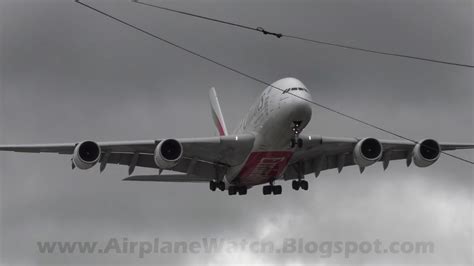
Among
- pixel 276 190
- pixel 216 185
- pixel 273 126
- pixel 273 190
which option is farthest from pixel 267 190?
pixel 273 126

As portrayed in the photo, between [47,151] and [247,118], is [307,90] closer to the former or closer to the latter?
[247,118]

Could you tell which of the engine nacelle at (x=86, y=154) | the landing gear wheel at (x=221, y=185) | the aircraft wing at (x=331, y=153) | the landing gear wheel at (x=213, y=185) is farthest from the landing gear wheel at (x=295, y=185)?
the engine nacelle at (x=86, y=154)

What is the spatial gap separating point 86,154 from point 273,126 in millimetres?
8777

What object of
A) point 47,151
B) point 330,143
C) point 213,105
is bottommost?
point 47,151

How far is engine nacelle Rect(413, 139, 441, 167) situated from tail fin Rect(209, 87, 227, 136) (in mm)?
14913

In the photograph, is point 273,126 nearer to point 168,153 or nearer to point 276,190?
point 168,153

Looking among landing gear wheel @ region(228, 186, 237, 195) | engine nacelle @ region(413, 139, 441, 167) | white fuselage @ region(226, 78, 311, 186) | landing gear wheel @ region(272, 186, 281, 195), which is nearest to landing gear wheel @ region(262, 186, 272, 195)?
landing gear wheel @ region(272, 186, 281, 195)

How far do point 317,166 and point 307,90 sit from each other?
277 inches

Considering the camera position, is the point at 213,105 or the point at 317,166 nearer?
the point at 317,166

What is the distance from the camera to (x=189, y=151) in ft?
155

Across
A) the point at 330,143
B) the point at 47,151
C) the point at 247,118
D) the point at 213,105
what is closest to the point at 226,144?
the point at 247,118

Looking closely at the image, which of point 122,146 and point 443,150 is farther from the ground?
point 443,150

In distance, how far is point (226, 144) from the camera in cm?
4650

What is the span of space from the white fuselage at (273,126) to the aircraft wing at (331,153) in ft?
4.97
